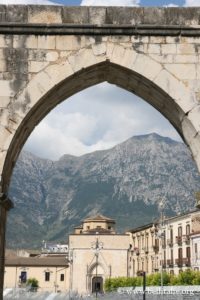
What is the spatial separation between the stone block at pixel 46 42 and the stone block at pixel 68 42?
0.09m

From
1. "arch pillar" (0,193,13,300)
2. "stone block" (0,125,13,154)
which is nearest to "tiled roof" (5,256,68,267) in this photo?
"arch pillar" (0,193,13,300)

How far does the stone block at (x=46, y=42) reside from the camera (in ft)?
39.7

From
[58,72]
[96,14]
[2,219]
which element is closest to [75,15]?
[96,14]

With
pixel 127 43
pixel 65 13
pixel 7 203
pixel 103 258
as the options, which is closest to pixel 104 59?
pixel 127 43

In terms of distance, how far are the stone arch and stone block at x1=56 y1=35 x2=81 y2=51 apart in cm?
17

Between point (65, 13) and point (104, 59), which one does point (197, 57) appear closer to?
point (104, 59)

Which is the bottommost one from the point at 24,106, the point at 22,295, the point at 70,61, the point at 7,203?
the point at 22,295

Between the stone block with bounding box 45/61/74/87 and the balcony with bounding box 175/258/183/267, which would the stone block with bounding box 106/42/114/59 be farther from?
the balcony with bounding box 175/258/183/267

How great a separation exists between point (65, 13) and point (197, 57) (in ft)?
9.84

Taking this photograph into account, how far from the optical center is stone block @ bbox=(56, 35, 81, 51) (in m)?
12.1

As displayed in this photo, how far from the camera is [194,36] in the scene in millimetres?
12242

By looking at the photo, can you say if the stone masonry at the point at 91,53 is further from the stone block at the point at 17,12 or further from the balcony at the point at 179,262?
the balcony at the point at 179,262

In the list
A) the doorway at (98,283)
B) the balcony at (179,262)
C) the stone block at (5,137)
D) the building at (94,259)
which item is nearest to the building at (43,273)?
the building at (94,259)

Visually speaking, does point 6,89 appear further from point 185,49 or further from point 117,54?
point 185,49
